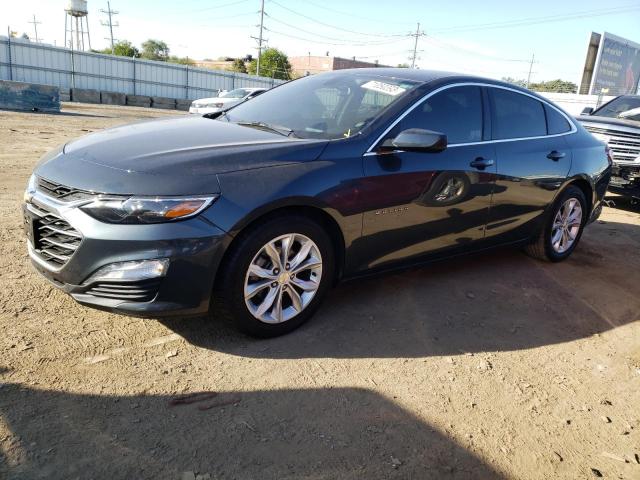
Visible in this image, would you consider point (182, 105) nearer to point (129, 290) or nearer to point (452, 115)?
point (452, 115)

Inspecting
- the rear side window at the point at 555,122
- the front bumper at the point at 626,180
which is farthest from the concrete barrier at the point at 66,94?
the rear side window at the point at 555,122

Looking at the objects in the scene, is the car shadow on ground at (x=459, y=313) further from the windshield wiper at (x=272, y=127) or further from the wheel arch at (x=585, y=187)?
the windshield wiper at (x=272, y=127)

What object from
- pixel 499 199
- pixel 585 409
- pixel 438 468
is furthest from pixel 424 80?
pixel 438 468

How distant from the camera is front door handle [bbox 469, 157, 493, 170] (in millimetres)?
4070

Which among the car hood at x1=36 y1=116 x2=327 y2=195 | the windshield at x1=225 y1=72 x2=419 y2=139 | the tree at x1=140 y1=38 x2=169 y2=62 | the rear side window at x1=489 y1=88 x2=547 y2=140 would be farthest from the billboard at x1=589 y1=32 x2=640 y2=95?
the tree at x1=140 y1=38 x2=169 y2=62

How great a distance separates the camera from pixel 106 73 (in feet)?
103

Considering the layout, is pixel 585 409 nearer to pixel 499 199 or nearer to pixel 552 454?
pixel 552 454

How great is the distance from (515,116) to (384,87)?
54.7 inches

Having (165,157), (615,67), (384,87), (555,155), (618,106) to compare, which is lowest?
(165,157)

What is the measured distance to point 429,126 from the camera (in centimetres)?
384

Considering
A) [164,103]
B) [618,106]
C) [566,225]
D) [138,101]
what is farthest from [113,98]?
[566,225]

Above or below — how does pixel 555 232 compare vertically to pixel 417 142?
below

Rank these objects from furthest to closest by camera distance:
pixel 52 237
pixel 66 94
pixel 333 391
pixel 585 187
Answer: pixel 66 94 < pixel 585 187 < pixel 52 237 < pixel 333 391

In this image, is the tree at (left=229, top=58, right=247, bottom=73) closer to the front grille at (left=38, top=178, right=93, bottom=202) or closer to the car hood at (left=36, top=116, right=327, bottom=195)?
the car hood at (left=36, top=116, right=327, bottom=195)
